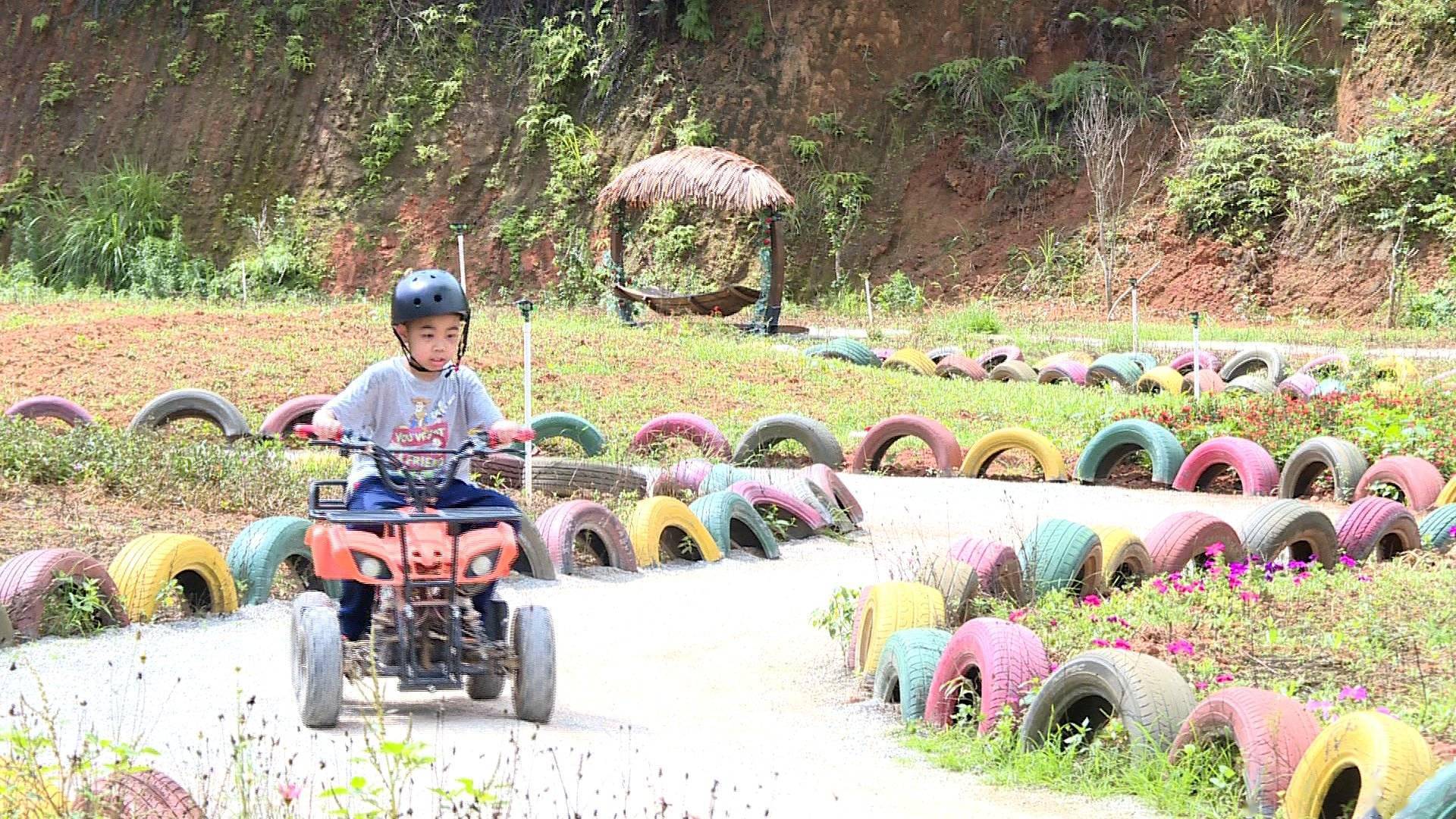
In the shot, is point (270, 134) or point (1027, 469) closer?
point (1027, 469)

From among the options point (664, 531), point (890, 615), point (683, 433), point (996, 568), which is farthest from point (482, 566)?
point (683, 433)

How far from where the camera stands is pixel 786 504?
9734mm

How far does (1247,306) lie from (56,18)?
26360mm

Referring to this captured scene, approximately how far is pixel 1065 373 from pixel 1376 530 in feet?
31.5

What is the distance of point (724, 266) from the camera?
29078 mm

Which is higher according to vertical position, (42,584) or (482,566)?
(482,566)

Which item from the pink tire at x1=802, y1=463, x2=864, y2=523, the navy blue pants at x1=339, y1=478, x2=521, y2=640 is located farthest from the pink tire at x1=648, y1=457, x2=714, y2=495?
the navy blue pants at x1=339, y1=478, x2=521, y2=640

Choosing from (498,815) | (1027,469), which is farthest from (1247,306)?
(498,815)

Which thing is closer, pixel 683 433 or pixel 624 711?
pixel 624 711

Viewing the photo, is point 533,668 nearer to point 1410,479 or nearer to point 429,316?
point 429,316

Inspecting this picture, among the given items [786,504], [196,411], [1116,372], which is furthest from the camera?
[1116,372]

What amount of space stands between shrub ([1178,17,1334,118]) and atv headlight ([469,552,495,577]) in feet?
83.7

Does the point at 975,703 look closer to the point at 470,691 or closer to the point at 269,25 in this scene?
the point at 470,691

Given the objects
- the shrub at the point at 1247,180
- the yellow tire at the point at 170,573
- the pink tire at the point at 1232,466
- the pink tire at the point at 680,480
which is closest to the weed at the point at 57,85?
the shrub at the point at 1247,180
